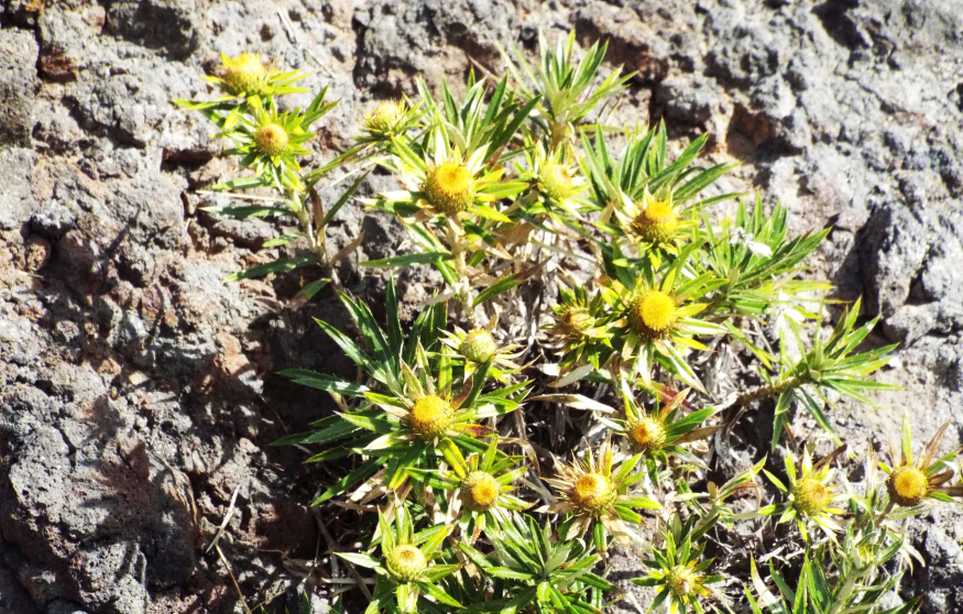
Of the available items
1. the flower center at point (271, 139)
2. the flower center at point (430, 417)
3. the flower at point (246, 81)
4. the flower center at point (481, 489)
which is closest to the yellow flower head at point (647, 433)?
the flower center at point (481, 489)

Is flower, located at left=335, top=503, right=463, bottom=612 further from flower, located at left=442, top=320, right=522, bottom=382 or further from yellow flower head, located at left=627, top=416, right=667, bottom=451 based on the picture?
yellow flower head, located at left=627, top=416, right=667, bottom=451

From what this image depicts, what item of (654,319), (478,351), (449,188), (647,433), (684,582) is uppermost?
(449,188)

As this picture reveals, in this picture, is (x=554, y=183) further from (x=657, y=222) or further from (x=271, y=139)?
(x=271, y=139)

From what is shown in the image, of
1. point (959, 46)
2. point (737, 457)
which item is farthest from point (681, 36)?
point (737, 457)

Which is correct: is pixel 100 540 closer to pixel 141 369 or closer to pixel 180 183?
pixel 141 369

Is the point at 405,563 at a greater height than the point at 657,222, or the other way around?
the point at 657,222

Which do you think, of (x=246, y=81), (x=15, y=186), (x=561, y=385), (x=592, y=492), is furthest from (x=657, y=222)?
(x=15, y=186)
